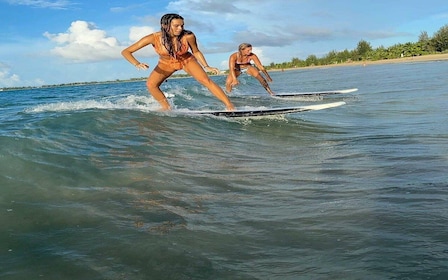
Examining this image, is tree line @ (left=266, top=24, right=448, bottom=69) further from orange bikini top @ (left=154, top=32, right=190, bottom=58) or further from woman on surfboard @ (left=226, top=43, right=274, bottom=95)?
orange bikini top @ (left=154, top=32, right=190, bottom=58)

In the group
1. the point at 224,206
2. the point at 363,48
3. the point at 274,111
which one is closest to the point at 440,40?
the point at 363,48

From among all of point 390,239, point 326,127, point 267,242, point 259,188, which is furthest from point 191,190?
point 326,127

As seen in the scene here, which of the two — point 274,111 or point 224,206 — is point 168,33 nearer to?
point 274,111

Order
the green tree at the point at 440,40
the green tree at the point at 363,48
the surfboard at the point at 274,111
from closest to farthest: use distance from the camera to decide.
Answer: the surfboard at the point at 274,111 < the green tree at the point at 440,40 < the green tree at the point at 363,48

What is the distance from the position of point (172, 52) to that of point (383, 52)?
73524 millimetres

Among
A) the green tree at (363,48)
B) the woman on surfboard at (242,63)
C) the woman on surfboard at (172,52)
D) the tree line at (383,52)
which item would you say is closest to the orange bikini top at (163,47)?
the woman on surfboard at (172,52)

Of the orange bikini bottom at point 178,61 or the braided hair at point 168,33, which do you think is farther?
the orange bikini bottom at point 178,61

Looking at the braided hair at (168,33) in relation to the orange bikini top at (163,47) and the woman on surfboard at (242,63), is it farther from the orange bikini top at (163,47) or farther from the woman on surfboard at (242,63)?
the woman on surfboard at (242,63)

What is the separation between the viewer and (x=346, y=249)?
2592 millimetres

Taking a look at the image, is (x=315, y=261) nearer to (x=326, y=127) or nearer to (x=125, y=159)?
(x=125, y=159)

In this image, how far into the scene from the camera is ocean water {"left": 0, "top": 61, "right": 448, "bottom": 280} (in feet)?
8.18

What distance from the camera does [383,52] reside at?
74.5m

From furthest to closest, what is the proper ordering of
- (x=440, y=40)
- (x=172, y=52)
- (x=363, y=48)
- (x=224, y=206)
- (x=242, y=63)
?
(x=363, y=48)
(x=440, y=40)
(x=242, y=63)
(x=172, y=52)
(x=224, y=206)

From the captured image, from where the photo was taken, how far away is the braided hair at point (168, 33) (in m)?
8.26
